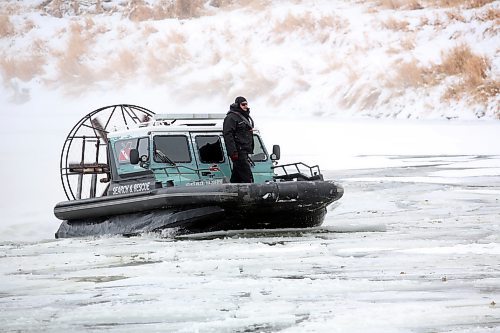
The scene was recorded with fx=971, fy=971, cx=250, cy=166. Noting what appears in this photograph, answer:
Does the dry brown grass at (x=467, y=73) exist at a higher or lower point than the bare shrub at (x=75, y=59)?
lower

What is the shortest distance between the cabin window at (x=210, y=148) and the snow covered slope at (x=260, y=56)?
64.1ft

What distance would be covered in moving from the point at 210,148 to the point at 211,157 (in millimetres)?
94

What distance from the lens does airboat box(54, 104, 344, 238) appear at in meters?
8.73

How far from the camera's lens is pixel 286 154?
67.7ft

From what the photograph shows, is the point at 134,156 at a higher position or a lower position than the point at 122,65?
lower

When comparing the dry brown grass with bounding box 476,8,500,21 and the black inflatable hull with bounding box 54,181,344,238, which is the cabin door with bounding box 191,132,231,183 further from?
the dry brown grass with bounding box 476,8,500,21

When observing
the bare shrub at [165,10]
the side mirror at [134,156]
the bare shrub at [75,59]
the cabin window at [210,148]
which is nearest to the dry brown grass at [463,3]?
the bare shrub at [165,10]

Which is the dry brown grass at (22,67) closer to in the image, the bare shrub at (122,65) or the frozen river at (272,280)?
the bare shrub at (122,65)

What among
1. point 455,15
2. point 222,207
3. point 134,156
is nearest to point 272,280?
point 222,207

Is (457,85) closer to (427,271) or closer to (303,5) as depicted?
(303,5)

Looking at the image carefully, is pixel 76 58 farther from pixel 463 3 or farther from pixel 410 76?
pixel 463 3

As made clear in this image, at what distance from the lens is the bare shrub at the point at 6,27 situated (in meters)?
43.7

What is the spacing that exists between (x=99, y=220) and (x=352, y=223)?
100 inches

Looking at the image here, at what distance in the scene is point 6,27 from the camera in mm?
44094
